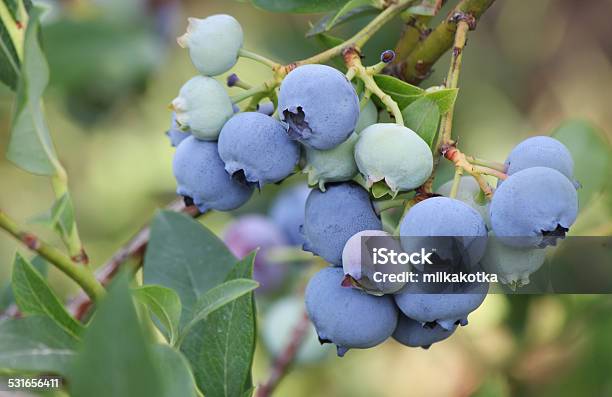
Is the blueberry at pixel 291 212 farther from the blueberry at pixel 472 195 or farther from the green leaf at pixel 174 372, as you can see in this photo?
the green leaf at pixel 174 372

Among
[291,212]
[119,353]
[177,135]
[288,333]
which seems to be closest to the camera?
[119,353]

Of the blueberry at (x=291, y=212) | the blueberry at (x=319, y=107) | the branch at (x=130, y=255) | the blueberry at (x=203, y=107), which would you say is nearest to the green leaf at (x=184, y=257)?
the branch at (x=130, y=255)

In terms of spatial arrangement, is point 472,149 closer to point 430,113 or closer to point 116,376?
point 430,113

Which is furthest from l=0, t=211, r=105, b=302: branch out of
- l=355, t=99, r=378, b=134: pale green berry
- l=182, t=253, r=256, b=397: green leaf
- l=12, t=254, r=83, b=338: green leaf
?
l=355, t=99, r=378, b=134: pale green berry

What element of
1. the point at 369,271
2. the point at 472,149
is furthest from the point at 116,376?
the point at 472,149

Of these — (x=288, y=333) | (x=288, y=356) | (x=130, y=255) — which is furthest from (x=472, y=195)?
(x=288, y=333)

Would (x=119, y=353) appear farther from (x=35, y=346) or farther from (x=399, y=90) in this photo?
(x=399, y=90)
